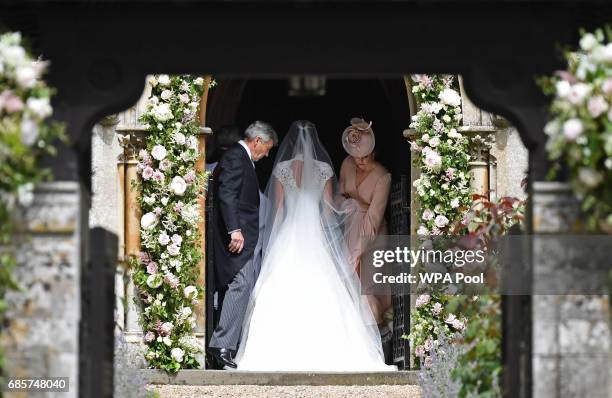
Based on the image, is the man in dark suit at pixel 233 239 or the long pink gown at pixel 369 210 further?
the long pink gown at pixel 369 210

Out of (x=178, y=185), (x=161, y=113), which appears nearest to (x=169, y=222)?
(x=178, y=185)

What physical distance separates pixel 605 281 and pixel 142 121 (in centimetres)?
579

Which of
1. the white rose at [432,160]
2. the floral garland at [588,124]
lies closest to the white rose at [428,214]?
the white rose at [432,160]

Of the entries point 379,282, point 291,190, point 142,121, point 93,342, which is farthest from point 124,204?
point 93,342

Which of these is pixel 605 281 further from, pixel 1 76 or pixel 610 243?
pixel 1 76

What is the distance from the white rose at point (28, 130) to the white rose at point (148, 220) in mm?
5227

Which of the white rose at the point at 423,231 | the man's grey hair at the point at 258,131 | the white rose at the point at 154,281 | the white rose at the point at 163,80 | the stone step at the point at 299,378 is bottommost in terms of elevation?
the stone step at the point at 299,378

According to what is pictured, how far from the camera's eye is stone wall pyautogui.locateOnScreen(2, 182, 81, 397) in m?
6.89

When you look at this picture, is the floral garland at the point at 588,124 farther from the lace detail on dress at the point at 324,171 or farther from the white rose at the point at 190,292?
the lace detail on dress at the point at 324,171

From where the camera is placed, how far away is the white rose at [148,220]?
11.9m

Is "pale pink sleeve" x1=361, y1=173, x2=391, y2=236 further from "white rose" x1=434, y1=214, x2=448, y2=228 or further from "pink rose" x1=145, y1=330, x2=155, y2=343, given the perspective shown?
"pink rose" x1=145, y1=330, x2=155, y2=343

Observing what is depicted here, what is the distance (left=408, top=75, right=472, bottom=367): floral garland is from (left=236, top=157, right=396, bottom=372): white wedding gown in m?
0.49

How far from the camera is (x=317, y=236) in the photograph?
494 inches

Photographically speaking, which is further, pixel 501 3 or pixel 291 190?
pixel 291 190
